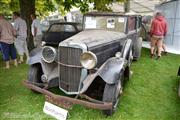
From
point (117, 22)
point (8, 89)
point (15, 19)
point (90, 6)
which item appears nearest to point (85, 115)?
point (8, 89)

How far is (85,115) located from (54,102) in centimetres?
67

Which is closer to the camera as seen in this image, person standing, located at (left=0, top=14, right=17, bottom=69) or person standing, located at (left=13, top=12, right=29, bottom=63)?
person standing, located at (left=0, top=14, right=17, bottom=69)

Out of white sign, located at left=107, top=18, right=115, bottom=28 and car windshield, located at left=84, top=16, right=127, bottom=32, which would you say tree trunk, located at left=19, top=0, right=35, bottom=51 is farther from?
white sign, located at left=107, top=18, right=115, bottom=28

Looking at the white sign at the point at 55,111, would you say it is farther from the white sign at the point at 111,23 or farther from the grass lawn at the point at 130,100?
the white sign at the point at 111,23

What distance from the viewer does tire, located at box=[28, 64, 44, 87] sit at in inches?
219

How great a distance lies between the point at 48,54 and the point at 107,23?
2.19m

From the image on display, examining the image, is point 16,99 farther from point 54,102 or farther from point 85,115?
point 85,115

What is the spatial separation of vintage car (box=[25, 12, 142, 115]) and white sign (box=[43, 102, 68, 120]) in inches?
6.9

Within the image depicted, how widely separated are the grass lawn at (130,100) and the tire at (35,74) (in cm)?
40

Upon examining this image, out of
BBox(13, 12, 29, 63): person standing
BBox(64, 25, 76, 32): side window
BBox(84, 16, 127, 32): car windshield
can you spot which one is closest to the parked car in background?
BBox(84, 16, 127, 32): car windshield

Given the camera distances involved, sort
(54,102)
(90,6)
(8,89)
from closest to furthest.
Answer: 1. (54,102)
2. (8,89)
3. (90,6)

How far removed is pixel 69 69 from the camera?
4.88 m

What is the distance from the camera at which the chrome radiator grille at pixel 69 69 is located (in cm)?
478

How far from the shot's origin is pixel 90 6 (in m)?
13.5
